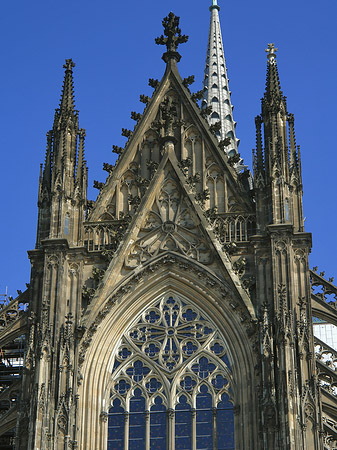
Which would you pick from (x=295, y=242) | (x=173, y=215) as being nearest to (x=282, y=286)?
(x=295, y=242)

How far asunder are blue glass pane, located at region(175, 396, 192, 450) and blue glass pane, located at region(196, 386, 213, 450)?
236mm

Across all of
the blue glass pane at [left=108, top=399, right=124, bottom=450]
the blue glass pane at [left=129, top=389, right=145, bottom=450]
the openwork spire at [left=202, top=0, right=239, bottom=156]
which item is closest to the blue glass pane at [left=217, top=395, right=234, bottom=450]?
the blue glass pane at [left=129, top=389, right=145, bottom=450]

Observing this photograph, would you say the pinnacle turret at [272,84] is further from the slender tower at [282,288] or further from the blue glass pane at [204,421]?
the blue glass pane at [204,421]

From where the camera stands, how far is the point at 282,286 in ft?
111

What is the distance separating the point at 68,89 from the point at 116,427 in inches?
444

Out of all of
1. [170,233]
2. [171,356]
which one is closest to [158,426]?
[171,356]

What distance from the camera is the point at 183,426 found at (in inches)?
1294

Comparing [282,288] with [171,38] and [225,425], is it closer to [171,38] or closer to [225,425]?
[225,425]

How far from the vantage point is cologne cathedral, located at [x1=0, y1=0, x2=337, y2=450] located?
106 ft

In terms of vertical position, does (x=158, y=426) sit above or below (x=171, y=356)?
below

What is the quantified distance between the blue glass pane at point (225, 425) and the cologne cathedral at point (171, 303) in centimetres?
4

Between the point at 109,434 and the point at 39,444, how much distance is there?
7.11 feet

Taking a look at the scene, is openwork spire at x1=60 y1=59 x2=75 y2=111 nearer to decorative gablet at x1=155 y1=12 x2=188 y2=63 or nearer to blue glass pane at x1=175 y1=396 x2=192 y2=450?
decorative gablet at x1=155 y1=12 x2=188 y2=63

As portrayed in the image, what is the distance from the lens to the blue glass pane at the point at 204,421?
32.5 metres
